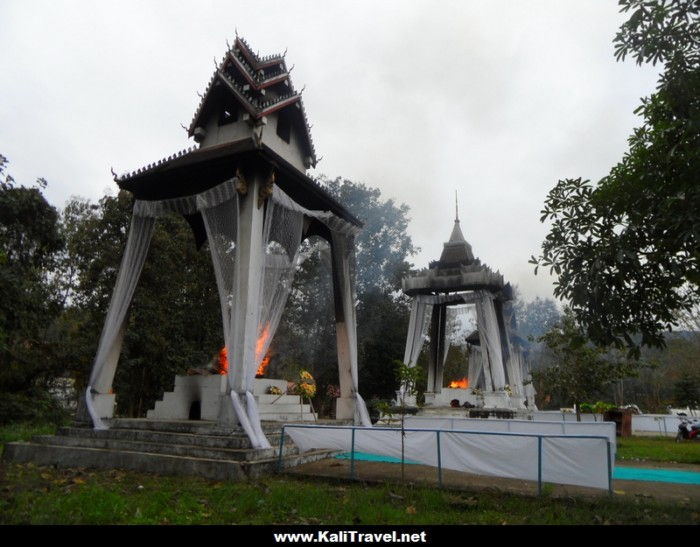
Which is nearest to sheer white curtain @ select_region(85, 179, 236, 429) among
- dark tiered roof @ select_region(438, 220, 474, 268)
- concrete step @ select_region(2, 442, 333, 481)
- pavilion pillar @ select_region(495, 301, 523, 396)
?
concrete step @ select_region(2, 442, 333, 481)

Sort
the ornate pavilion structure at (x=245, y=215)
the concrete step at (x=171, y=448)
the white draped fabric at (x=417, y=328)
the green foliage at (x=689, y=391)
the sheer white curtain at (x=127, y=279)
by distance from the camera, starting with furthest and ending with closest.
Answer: the green foliage at (x=689, y=391)
the white draped fabric at (x=417, y=328)
the sheer white curtain at (x=127, y=279)
the ornate pavilion structure at (x=245, y=215)
the concrete step at (x=171, y=448)

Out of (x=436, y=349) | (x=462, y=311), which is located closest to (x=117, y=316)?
(x=436, y=349)

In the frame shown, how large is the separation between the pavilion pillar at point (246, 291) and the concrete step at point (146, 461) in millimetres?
1082

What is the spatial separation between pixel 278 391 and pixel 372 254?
19945 millimetres

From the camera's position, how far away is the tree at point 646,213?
554 centimetres

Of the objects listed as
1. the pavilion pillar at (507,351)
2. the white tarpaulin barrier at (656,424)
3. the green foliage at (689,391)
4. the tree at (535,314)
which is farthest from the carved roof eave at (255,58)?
the tree at (535,314)

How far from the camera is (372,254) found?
103ft

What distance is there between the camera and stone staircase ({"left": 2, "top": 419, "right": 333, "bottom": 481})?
792 cm

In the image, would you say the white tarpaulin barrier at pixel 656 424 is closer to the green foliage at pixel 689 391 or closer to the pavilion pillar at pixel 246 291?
the green foliage at pixel 689 391

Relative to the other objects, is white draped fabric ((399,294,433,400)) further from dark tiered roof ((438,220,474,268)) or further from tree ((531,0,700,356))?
tree ((531,0,700,356))

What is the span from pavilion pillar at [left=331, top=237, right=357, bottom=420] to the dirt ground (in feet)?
10.7

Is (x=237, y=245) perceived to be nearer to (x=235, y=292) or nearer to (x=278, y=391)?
(x=235, y=292)

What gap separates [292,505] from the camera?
590 centimetres
